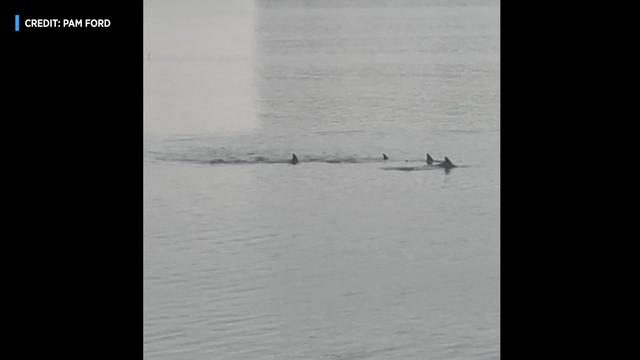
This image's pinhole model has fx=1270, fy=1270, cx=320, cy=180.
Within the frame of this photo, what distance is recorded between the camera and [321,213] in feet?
76.0

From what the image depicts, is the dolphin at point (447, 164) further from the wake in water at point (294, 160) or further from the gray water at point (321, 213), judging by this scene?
the gray water at point (321, 213)

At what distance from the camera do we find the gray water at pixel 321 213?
1525 centimetres

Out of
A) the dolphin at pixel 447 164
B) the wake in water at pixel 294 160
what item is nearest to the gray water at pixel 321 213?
the wake in water at pixel 294 160

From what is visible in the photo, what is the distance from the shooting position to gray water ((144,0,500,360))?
1525cm

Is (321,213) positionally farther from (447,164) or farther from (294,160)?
(294,160)

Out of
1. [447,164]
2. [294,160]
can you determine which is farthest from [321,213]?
[294,160]

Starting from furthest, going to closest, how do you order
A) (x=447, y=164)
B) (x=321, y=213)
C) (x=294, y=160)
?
(x=294, y=160) → (x=447, y=164) → (x=321, y=213)

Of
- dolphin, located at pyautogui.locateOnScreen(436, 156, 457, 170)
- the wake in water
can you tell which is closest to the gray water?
the wake in water

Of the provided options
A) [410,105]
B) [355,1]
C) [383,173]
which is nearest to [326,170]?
[383,173]

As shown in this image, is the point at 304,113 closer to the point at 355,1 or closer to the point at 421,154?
the point at 421,154

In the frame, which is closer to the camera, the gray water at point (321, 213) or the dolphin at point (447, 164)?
the gray water at point (321, 213)

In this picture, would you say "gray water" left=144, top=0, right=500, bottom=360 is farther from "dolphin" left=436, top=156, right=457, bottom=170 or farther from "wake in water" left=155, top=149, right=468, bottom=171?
"dolphin" left=436, top=156, right=457, bottom=170

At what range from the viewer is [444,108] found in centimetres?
3862

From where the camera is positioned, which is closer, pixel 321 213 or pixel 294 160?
pixel 321 213
